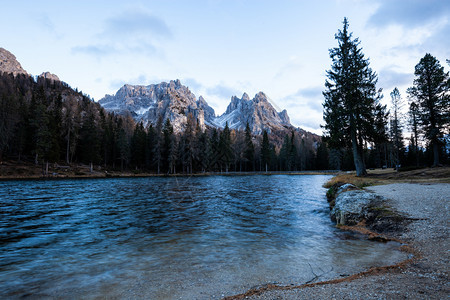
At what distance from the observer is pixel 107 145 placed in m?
74.8

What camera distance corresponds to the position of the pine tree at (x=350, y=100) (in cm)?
2647

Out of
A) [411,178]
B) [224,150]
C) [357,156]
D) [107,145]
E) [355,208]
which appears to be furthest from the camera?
[224,150]

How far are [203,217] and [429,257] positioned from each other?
369 inches

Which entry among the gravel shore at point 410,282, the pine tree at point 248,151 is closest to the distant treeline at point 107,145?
the pine tree at point 248,151

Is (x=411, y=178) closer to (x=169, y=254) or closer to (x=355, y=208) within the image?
(x=355, y=208)

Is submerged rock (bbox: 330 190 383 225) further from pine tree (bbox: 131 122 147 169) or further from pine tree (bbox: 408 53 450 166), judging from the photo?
pine tree (bbox: 131 122 147 169)

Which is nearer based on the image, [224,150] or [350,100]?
[350,100]

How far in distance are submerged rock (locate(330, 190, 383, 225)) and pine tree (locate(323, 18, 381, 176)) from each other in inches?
659

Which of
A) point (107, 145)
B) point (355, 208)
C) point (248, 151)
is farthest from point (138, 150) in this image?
point (355, 208)

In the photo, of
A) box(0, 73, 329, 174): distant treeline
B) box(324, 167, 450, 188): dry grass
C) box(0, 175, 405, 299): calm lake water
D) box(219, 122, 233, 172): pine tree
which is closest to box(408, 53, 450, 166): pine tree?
box(324, 167, 450, 188): dry grass

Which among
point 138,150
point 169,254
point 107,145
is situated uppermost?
point 107,145

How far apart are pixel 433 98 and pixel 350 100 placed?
1608 centimetres

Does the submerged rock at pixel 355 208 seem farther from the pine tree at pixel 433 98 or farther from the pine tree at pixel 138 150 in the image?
the pine tree at pixel 138 150

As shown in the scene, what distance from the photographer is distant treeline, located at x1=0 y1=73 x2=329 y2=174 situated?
53.6m
